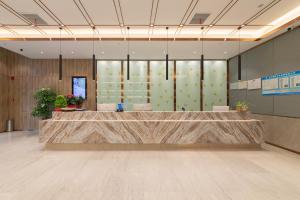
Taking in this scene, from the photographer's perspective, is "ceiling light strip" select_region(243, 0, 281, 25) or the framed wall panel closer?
"ceiling light strip" select_region(243, 0, 281, 25)

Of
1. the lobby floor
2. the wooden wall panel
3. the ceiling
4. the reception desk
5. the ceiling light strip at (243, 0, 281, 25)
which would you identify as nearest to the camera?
the lobby floor

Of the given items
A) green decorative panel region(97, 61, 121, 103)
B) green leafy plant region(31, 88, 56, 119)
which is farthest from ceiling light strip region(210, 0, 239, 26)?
green leafy plant region(31, 88, 56, 119)

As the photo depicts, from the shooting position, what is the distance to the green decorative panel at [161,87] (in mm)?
10789

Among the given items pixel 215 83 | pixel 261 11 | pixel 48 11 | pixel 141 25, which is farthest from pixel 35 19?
pixel 215 83

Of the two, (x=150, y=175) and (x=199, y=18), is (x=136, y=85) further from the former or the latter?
(x=150, y=175)

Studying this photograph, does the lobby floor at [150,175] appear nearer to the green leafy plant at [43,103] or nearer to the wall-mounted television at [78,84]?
the green leafy plant at [43,103]

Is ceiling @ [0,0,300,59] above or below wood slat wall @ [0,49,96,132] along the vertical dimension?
above

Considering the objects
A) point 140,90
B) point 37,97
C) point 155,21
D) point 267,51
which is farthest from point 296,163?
point 37,97

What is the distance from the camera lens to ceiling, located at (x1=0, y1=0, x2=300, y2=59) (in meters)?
5.28

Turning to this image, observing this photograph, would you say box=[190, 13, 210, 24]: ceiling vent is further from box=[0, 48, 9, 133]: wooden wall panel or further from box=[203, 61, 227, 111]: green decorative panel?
box=[0, 48, 9, 133]: wooden wall panel

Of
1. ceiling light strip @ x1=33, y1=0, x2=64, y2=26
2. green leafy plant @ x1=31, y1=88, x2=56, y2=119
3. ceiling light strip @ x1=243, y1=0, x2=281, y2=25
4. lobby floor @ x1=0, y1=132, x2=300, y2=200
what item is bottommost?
lobby floor @ x1=0, y1=132, x2=300, y2=200

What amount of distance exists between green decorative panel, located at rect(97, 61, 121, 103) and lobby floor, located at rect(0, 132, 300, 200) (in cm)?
486

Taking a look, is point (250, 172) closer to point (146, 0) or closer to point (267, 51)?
point (146, 0)

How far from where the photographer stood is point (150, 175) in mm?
4270
